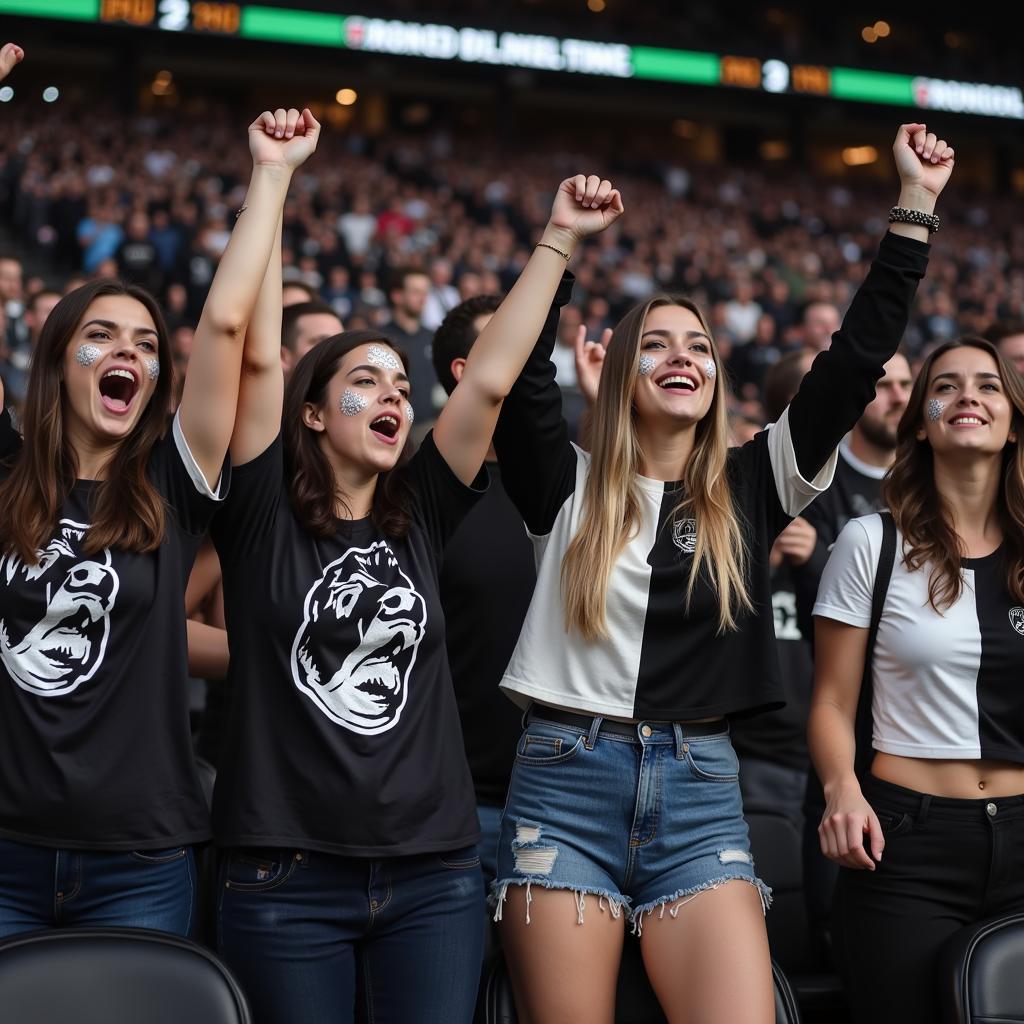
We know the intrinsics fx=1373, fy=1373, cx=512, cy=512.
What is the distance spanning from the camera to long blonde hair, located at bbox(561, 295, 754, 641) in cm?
259

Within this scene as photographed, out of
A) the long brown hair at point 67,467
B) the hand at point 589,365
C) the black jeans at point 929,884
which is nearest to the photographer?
the long brown hair at point 67,467

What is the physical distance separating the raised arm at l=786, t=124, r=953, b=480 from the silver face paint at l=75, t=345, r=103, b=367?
4.40 ft

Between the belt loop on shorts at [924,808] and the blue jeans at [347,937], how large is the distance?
900 mm

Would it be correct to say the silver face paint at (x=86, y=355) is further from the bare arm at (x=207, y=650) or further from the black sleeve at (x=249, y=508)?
the bare arm at (x=207, y=650)

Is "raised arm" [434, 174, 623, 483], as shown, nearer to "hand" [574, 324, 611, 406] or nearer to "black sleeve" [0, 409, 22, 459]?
"hand" [574, 324, 611, 406]

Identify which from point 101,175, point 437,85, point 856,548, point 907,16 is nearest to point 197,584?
point 856,548

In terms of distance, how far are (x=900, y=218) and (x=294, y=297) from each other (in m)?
2.25

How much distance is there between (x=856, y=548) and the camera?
285cm

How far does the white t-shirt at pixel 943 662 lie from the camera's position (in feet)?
8.82

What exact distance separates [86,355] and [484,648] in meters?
1.03

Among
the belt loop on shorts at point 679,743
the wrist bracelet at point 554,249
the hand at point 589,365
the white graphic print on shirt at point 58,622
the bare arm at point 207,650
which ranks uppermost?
the wrist bracelet at point 554,249

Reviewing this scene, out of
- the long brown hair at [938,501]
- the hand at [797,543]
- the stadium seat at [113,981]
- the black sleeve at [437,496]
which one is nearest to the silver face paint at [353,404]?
the black sleeve at [437,496]

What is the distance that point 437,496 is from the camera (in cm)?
266

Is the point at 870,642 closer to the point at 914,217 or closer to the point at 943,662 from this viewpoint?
the point at 943,662
